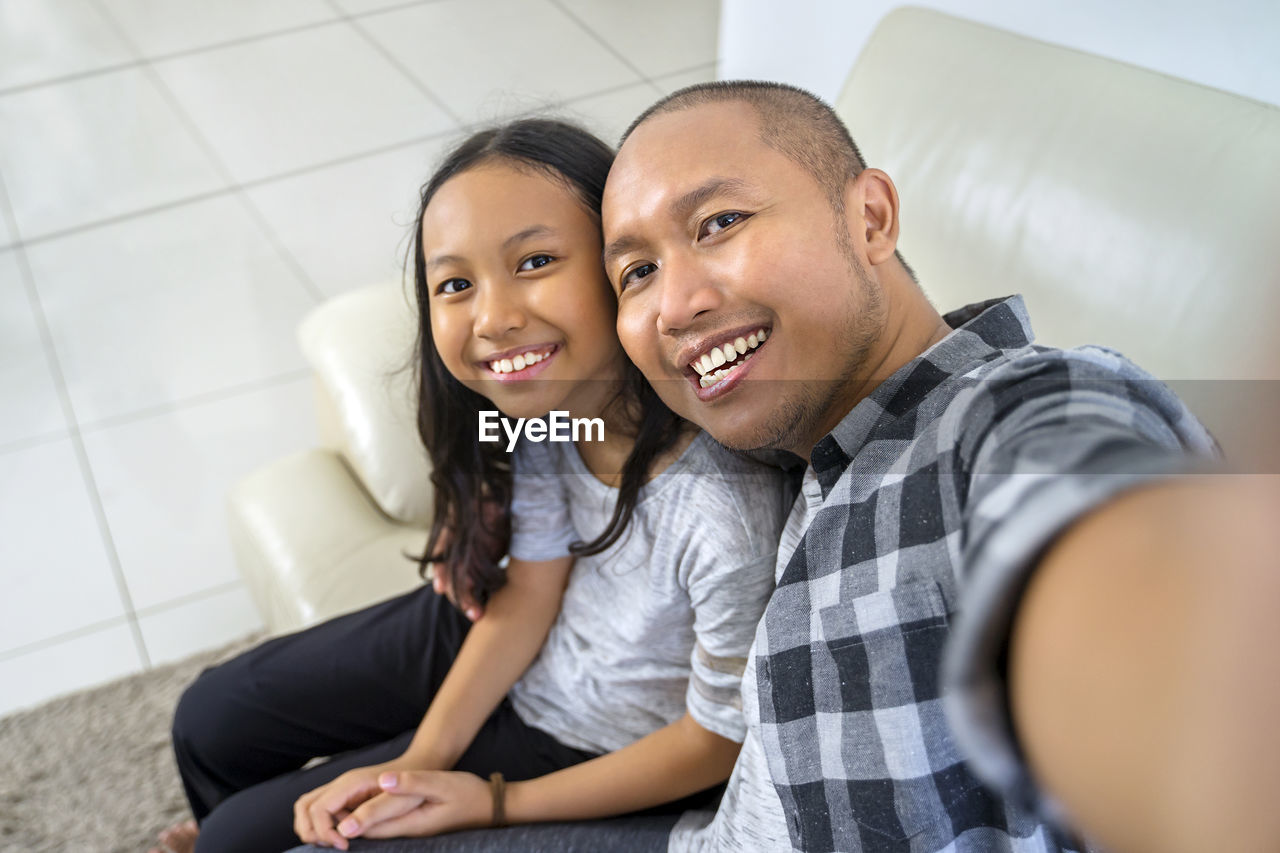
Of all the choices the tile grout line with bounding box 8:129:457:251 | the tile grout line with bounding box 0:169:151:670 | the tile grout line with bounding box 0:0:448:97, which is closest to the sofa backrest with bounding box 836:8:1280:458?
the tile grout line with bounding box 0:169:151:670

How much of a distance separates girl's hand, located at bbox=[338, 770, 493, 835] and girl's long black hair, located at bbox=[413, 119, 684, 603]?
195mm

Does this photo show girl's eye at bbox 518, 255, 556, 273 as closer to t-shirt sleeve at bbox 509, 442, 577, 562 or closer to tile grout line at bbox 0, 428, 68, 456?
t-shirt sleeve at bbox 509, 442, 577, 562

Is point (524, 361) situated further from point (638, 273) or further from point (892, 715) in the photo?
point (892, 715)

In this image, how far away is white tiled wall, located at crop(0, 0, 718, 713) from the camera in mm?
1754

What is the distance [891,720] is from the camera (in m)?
0.61

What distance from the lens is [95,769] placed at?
142 cm

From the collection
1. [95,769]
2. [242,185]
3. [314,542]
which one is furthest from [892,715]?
[242,185]

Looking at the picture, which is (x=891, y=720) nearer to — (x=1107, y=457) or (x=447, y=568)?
(x=1107, y=457)

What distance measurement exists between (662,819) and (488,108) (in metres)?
2.38

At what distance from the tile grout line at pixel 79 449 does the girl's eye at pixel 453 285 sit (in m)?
1.04

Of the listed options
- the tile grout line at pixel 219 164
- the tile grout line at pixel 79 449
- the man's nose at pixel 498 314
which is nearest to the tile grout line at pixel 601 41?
the tile grout line at pixel 219 164

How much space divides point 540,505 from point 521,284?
0.80ft

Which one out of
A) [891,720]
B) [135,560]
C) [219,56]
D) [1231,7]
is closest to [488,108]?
[219,56]

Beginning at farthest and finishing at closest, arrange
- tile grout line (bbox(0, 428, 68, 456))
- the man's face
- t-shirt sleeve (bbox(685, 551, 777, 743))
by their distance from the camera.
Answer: tile grout line (bbox(0, 428, 68, 456)), t-shirt sleeve (bbox(685, 551, 777, 743)), the man's face
